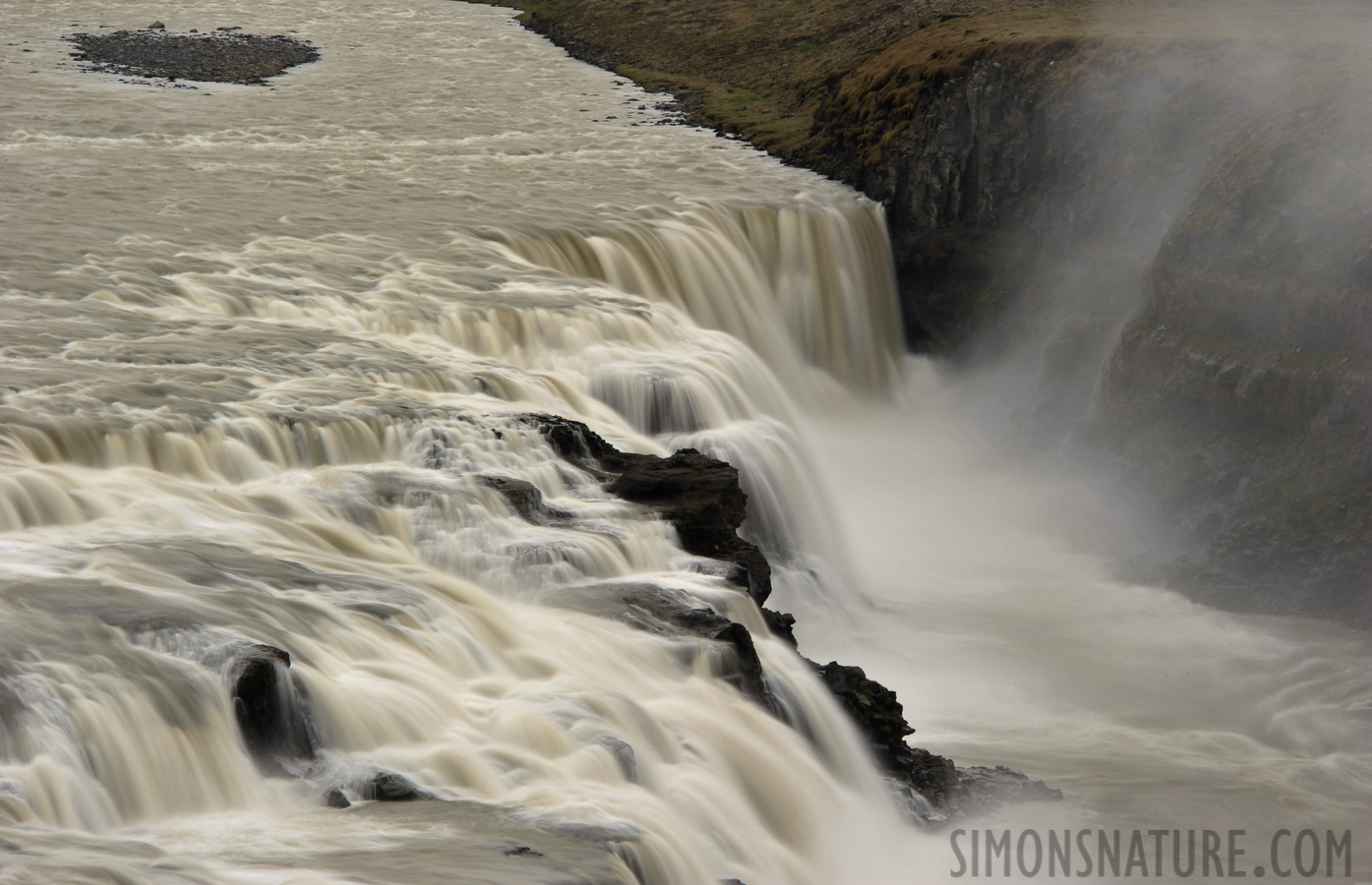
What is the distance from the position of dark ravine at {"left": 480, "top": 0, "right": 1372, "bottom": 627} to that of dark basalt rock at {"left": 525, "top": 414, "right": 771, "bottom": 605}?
6.21 meters

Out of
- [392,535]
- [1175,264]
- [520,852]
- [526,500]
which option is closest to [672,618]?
[526,500]

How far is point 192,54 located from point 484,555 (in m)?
26.4

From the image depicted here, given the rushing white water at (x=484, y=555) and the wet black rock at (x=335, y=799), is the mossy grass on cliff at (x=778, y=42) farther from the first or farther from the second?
the wet black rock at (x=335, y=799)

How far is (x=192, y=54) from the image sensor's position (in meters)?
31.1

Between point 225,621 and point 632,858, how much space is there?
2.75 metres

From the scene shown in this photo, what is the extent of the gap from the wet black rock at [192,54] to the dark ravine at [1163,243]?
38.7 ft

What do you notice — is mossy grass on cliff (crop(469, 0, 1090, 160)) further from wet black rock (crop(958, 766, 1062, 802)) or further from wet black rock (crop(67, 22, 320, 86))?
wet black rock (crop(958, 766, 1062, 802))

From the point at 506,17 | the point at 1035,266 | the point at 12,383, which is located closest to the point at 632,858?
the point at 12,383

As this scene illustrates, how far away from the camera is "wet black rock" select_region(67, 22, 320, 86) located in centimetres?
2850

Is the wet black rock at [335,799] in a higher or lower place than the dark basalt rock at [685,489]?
lower

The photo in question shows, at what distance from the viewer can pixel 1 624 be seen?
6.72 metres

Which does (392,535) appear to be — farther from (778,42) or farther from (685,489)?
(778,42)

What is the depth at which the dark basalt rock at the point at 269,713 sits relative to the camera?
6.47 metres

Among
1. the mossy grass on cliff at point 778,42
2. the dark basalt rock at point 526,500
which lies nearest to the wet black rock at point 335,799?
the dark basalt rock at point 526,500
